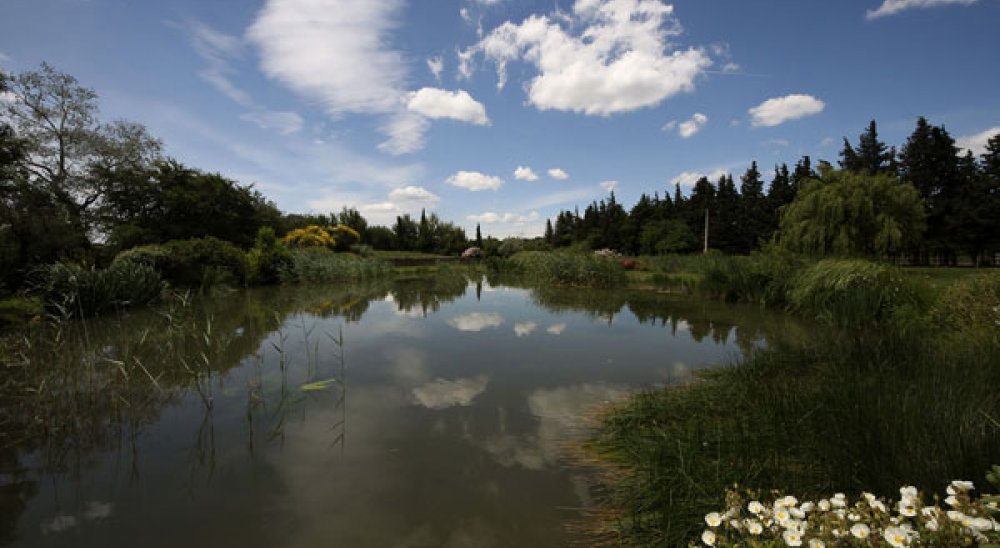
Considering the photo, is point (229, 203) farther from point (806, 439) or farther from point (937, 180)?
point (937, 180)

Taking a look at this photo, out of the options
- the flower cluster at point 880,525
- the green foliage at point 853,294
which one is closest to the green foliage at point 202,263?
the flower cluster at point 880,525

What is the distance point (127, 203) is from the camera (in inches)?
708

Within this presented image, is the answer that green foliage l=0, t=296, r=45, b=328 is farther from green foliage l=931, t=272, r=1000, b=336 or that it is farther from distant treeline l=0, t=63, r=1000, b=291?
green foliage l=931, t=272, r=1000, b=336

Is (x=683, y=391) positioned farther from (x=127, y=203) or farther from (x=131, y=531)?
→ (x=127, y=203)

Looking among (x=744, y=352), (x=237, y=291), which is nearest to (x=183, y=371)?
(x=744, y=352)

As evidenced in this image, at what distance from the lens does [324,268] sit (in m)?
17.9

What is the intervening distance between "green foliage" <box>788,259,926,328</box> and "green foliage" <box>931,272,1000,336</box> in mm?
488

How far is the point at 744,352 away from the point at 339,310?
8256 millimetres

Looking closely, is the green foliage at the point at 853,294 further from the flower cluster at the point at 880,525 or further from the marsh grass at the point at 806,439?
the flower cluster at the point at 880,525

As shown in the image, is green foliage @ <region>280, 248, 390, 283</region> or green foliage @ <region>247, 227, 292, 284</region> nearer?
green foliage @ <region>247, 227, 292, 284</region>

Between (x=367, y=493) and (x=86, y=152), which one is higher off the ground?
(x=86, y=152)

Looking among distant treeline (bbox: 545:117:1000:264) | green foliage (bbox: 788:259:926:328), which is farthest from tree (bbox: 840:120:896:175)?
green foliage (bbox: 788:259:926:328)

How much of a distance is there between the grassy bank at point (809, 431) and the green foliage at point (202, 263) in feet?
37.6

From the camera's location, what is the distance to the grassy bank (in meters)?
1.99
